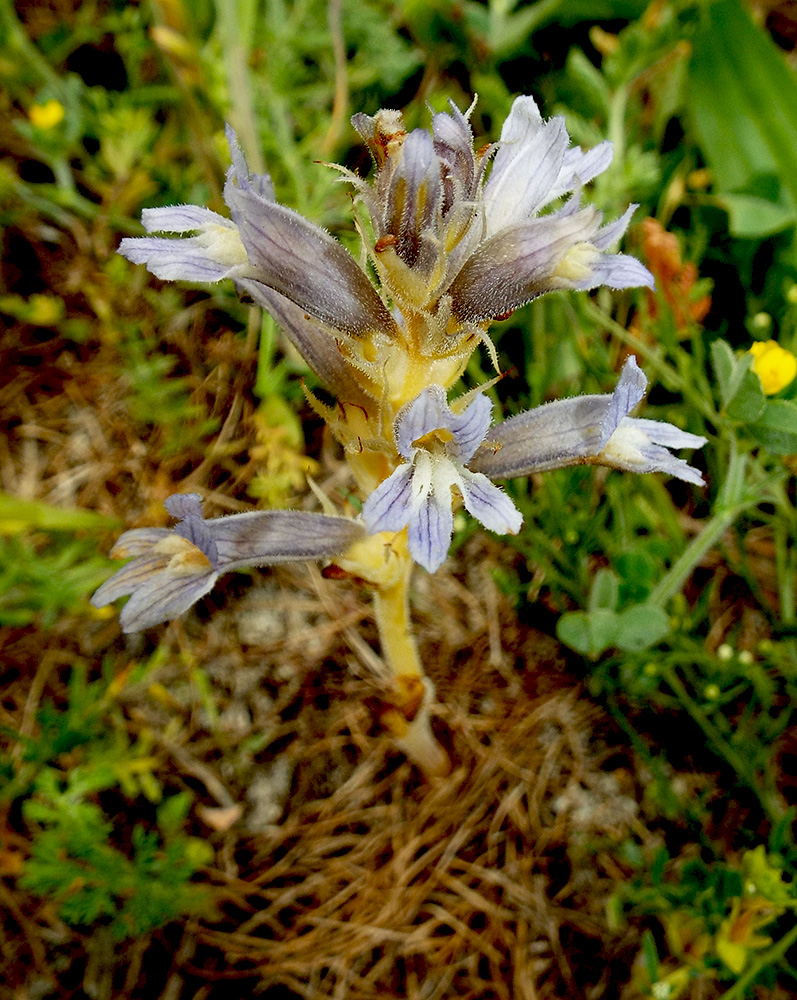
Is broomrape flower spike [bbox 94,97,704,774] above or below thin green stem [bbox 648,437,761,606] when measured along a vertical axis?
above

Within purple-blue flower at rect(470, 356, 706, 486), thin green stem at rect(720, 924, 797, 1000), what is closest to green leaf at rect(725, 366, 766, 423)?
purple-blue flower at rect(470, 356, 706, 486)

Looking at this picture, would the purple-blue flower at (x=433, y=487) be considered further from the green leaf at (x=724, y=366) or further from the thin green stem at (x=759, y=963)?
the thin green stem at (x=759, y=963)

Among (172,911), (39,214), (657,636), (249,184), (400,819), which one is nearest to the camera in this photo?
(249,184)

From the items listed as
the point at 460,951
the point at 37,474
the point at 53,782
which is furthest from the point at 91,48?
the point at 460,951

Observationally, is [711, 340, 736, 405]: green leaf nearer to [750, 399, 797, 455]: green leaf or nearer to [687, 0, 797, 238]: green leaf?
[750, 399, 797, 455]: green leaf

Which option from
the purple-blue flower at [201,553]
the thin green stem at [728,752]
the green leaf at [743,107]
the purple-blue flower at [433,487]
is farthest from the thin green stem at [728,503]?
the green leaf at [743,107]

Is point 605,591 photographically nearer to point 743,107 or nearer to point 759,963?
point 759,963

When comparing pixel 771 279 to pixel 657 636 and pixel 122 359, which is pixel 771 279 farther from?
pixel 122 359
